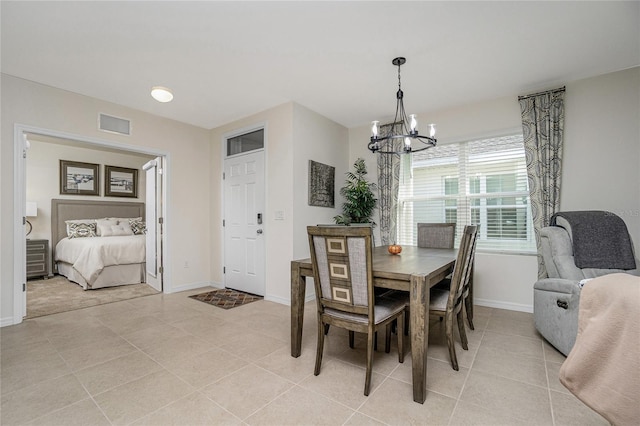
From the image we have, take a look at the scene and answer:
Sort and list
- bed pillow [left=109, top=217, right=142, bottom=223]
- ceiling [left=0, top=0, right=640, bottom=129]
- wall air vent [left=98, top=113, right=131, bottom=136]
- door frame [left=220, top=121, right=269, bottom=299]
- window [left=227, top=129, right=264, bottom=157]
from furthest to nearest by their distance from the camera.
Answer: bed pillow [left=109, top=217, right=142, bottom=223] → window [left=227, top=129, right=264, bottom=157] → door frame [left=220, top=121, right=269, bottom=299] → wall air vent [left=98, top=113, right=131, bottom=136] → ceiling [left=0, top=0, right=640, bottom=129]

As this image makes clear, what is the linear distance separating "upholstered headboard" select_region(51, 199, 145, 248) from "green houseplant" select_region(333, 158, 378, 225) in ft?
16.5

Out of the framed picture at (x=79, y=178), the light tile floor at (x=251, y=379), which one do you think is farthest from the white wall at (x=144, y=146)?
the framed picture at (x=79, y=178)

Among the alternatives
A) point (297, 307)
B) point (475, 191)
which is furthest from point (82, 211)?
point (475, 191)

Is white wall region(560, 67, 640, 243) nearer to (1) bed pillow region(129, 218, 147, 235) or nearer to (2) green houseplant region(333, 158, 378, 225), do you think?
(2) green houseplant region(333, 158, 378, 225)

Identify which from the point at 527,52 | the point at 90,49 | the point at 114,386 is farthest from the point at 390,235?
the point at 90,49

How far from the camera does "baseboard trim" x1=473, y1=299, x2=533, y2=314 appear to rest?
345cm

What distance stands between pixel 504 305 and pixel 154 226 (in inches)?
194

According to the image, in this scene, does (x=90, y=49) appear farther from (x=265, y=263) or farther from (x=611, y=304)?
(x=611, y=304)

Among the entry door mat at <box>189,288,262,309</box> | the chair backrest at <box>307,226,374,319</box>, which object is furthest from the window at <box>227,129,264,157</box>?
the chair backrest at <box>307,226,374,319</box>

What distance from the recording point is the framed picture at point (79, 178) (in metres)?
5.82

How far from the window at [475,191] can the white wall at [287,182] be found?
1.32 meters

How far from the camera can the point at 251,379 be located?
199 cm

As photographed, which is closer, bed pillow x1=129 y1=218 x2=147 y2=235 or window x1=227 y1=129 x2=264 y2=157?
window x1=227 y1=129 x2=264 y2=157

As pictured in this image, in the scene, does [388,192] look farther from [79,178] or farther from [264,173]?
[79,178]
